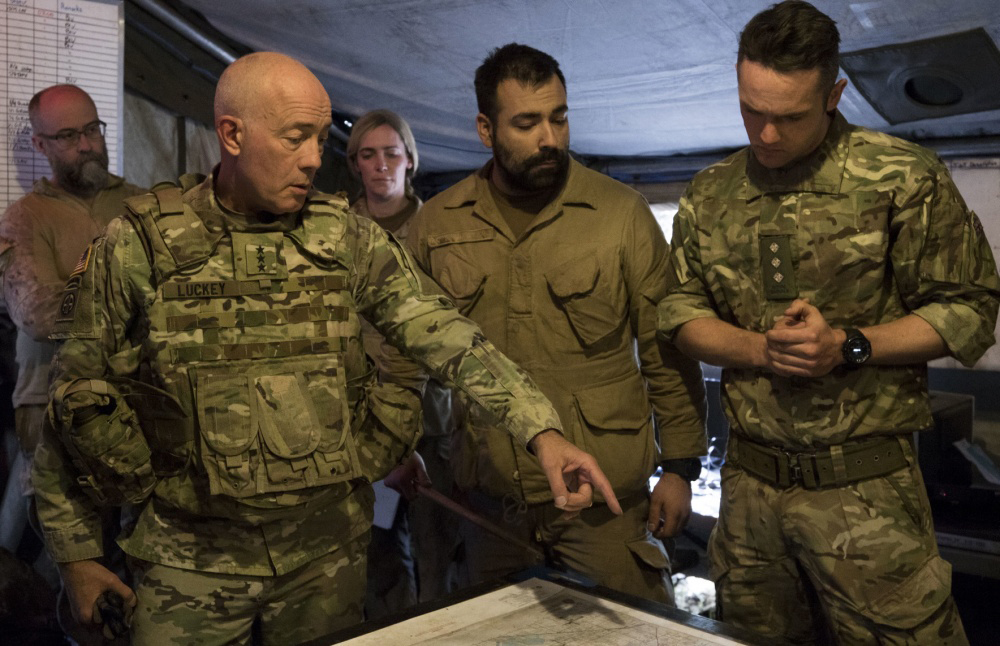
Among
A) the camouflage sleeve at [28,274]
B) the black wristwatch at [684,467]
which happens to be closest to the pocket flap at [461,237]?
the black wristwatch at [684,467]

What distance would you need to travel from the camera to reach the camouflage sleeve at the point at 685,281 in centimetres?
214

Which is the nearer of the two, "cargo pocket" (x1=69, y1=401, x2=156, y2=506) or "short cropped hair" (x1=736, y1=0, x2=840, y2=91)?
"cargo pocket" (x1=69, y1=401, x2=156, y2=506)

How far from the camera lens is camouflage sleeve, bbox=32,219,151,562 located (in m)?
1.78

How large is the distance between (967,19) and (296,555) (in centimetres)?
246

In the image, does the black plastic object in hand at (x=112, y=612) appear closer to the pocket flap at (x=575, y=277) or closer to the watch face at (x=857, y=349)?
the pocket flap at (x=575, y=277)

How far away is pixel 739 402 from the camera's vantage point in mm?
2070

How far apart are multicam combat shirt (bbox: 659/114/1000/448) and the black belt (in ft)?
0.09

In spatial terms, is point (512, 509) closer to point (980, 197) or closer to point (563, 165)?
point (563, 165)

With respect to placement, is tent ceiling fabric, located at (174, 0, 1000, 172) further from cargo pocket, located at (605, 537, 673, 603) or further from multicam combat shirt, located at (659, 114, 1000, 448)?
cargo pocket, located at (605, 537, 673, 603)

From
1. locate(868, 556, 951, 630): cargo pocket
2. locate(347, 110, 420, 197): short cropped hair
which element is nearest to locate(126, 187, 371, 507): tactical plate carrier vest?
locate(868, 556, 951, 630): cargo pocket

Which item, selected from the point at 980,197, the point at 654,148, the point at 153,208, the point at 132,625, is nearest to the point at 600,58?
the point at 654,148

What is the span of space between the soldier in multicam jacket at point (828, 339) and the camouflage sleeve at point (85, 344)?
47.2 inches

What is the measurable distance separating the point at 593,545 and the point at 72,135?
2268 mm

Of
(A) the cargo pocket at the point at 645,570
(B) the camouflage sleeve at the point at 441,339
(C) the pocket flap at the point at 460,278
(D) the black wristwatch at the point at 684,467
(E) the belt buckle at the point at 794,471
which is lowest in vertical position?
(A) the cargo pocket at the point at 645,570
